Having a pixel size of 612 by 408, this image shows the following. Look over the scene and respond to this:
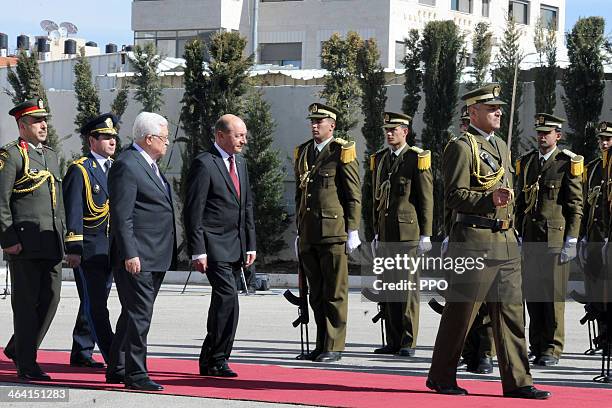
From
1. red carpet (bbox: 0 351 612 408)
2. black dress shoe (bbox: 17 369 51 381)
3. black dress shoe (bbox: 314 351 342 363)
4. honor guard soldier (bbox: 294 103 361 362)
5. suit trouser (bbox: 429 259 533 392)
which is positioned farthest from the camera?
honor guard soldier (bbox: 294 103 361 362)

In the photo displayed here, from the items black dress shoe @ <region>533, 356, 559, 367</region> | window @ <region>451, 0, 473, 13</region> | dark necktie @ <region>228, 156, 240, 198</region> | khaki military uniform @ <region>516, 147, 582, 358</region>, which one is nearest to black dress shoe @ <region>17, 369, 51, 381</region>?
dark necktie @ <region>228, 156, 240, 198</region>

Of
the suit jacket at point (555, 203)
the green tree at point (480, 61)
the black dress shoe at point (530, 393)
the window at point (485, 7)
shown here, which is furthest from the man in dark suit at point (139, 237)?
the window at point (485, 7)

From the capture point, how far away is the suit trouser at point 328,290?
11.4m

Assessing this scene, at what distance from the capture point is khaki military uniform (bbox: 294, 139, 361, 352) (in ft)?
37.5

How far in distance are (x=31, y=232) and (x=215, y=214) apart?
1392mm

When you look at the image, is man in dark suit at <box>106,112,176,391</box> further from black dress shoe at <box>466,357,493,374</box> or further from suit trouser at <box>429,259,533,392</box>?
black dress shoe at <box>466,357,493,374</box>

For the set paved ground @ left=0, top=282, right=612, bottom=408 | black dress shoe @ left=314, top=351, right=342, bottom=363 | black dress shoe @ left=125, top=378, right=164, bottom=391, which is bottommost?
paved ground @ left=0, top=282, right=612, bottom=408

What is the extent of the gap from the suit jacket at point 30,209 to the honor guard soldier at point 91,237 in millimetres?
146

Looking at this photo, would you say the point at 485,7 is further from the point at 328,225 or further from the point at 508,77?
the point at 328,225

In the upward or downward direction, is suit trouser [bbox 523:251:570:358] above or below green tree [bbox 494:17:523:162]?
below

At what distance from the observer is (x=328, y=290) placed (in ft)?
37.6

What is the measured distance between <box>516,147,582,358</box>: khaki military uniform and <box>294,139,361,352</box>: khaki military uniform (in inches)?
63.7

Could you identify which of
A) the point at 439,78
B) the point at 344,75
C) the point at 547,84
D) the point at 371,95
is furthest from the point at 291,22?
the point at 547,84

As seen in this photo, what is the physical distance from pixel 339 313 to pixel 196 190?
2.10 metres
